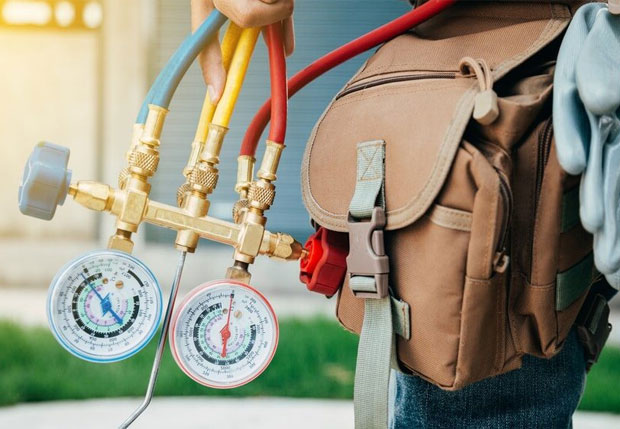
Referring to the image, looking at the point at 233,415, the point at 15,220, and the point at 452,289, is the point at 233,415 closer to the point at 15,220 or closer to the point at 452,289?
the point at 452,289

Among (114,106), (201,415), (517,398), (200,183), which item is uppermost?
(114,106)

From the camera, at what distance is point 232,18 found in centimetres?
96

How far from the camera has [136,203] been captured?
952 mm

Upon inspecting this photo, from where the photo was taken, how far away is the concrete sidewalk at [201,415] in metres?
2.61

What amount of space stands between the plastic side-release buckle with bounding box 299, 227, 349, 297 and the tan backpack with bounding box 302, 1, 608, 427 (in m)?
0.05

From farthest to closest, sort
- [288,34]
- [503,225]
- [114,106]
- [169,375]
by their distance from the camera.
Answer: [114,106] → [169,375] → [288,34] → [503,225]

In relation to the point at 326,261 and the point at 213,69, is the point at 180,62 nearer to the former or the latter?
the point at 213,69

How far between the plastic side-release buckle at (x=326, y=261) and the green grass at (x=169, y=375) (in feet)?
6.76

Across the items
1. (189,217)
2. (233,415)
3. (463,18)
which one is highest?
(463,18)

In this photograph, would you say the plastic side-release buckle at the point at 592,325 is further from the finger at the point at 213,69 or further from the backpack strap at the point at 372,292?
the finger at the point at 213,69

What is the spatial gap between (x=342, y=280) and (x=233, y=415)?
1842mm

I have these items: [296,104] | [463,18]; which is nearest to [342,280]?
[463,18]

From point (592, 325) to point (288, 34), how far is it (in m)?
0.54

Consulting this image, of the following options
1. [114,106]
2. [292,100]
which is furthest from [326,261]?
[114,106]
